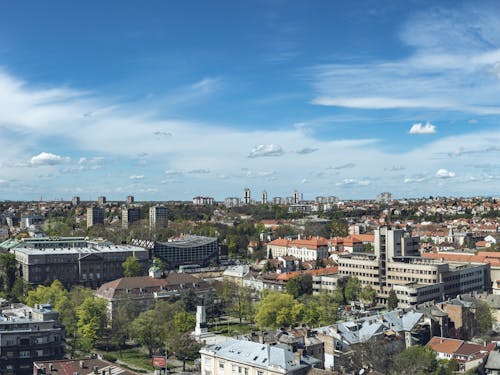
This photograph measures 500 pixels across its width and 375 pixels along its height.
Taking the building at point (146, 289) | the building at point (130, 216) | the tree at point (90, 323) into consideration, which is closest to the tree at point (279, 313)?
the building at point (146, 289)

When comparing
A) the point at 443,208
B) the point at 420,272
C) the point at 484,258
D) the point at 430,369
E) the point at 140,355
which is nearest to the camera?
the point at 430,369

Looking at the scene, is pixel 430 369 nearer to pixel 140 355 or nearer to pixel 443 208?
pixel 140 355

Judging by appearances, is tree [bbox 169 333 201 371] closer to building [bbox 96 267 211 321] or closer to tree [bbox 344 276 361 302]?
building [bbox 96 267 211 321]

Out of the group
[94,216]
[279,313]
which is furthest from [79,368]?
[94,216]

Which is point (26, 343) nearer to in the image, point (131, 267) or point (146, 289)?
point (146, 289)

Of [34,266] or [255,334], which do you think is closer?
[255,334]

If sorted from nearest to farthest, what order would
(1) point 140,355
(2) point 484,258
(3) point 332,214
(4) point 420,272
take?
(1) point 140,355, (4) point 420,272, (2) point 484,258, (3) point 332,214

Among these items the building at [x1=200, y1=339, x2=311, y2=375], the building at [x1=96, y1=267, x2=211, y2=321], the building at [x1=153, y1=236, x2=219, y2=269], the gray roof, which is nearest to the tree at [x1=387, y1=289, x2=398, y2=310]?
the building at [x1=96, y1=267, x2=211, y2=321]

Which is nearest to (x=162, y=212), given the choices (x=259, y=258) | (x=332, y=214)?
(x=332, y=214)
